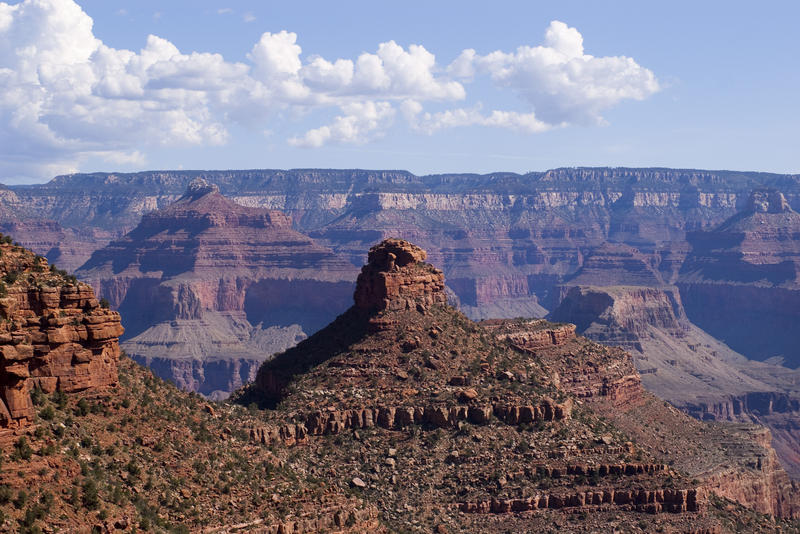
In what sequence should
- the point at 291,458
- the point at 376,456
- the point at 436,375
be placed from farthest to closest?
the point at 436,375 < the point at 376,456 < the point at 291,458

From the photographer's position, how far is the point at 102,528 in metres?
51.2

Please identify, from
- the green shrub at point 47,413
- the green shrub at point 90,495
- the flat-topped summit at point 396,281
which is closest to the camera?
the green shrub at point 90,495

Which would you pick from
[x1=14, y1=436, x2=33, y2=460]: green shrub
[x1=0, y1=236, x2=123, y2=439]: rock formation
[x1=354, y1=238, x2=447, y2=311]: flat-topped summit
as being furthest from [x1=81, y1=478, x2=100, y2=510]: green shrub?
[x1=354, y1=238, x2=447, y2=311]: flat-topped summit

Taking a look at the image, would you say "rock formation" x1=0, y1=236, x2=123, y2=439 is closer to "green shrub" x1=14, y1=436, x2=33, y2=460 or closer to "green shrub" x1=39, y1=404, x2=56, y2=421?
"green shrub" x1=39, y1=404, x2=56, y2=421

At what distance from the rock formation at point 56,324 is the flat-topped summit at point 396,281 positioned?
3921cm

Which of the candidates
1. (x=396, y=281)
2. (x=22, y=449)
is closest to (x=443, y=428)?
(x=396, y=281)

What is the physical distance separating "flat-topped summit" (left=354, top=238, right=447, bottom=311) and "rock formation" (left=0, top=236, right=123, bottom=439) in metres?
39.2

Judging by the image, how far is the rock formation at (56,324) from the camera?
57250 mm

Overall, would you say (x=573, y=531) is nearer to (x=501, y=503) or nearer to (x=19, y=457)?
(x=501, y=503)

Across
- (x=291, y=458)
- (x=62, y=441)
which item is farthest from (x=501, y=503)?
(x=62, y=441)

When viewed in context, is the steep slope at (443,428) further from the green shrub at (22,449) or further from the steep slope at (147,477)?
the green shrub at (22,449)

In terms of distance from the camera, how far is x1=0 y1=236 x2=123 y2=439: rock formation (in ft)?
188

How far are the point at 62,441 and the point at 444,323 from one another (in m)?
48.3

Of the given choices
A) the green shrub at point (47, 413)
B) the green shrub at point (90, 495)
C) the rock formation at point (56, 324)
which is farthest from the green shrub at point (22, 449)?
the green shrub at point (47, 413)
